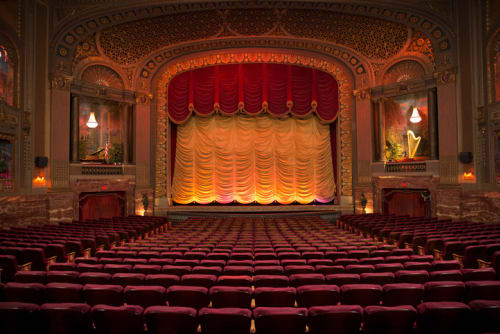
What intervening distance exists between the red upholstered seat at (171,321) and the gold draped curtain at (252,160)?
15130 mm

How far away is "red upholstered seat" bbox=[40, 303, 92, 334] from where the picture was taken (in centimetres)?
255

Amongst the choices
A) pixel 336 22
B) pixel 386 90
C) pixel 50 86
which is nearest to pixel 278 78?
pixel 336 22

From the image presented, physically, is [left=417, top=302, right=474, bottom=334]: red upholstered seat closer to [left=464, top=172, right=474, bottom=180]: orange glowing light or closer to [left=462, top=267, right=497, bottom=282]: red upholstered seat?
[left=462, top=267, right=497, bottom=282]: red upholstered seat

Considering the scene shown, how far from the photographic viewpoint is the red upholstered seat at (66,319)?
8.36 feet

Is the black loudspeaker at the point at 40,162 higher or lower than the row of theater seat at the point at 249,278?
higher

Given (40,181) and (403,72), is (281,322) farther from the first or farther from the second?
(403,72)

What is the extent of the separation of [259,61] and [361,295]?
15.0m

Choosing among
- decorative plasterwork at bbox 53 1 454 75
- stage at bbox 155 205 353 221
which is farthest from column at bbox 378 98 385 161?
stage at bbox 155 205 353 221

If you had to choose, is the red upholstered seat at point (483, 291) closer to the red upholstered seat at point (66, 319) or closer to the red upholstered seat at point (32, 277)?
the red upholstered seat at point (66, 319)

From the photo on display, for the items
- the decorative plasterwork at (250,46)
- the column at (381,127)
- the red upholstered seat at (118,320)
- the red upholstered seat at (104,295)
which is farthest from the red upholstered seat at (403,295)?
the decorative plasterwork at (250,46)

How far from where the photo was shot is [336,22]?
46.4 feet

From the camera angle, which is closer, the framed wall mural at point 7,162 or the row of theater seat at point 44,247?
the row of theater seat at point 44,247

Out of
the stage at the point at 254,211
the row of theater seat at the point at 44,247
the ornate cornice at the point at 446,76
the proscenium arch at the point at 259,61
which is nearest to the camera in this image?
the row of theater seat at the point at 44,247

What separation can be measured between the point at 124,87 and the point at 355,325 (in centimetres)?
1530
